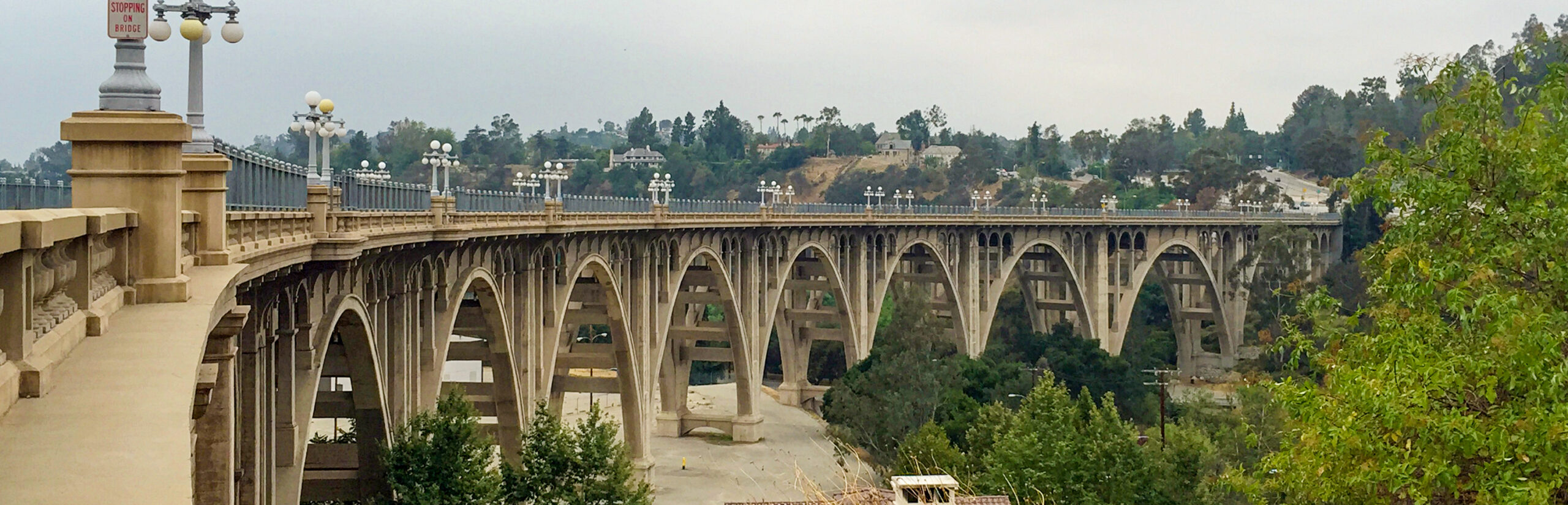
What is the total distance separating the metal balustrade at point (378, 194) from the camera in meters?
31.1

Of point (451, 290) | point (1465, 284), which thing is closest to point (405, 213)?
point (451, 290)

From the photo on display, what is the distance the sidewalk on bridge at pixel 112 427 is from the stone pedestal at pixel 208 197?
5.07 m

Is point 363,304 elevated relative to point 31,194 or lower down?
lower down

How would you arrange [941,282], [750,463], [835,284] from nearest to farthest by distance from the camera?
[750,463] → [835,284] → [941,282]

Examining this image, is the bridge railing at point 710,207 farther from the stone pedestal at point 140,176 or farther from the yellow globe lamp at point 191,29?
the stone pedestal at point 140,176

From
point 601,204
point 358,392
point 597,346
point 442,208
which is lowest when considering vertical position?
point 597,346

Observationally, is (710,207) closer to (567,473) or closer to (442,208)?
(567,473)

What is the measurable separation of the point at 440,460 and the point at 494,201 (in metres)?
13.4

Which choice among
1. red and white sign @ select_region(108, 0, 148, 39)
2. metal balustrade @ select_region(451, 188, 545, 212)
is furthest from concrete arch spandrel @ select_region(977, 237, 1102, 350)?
red and white sign @ select_region(108, 0, 148, 39)

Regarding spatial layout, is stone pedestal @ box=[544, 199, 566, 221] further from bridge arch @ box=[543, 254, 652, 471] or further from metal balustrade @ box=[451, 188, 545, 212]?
bridge arch @ box=[543, 254, 652, 471]

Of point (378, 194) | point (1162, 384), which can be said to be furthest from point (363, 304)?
point (1162, 384)

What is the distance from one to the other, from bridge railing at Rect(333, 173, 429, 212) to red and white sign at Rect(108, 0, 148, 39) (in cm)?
1778

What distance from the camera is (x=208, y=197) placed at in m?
13.3

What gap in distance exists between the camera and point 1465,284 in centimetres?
1911
